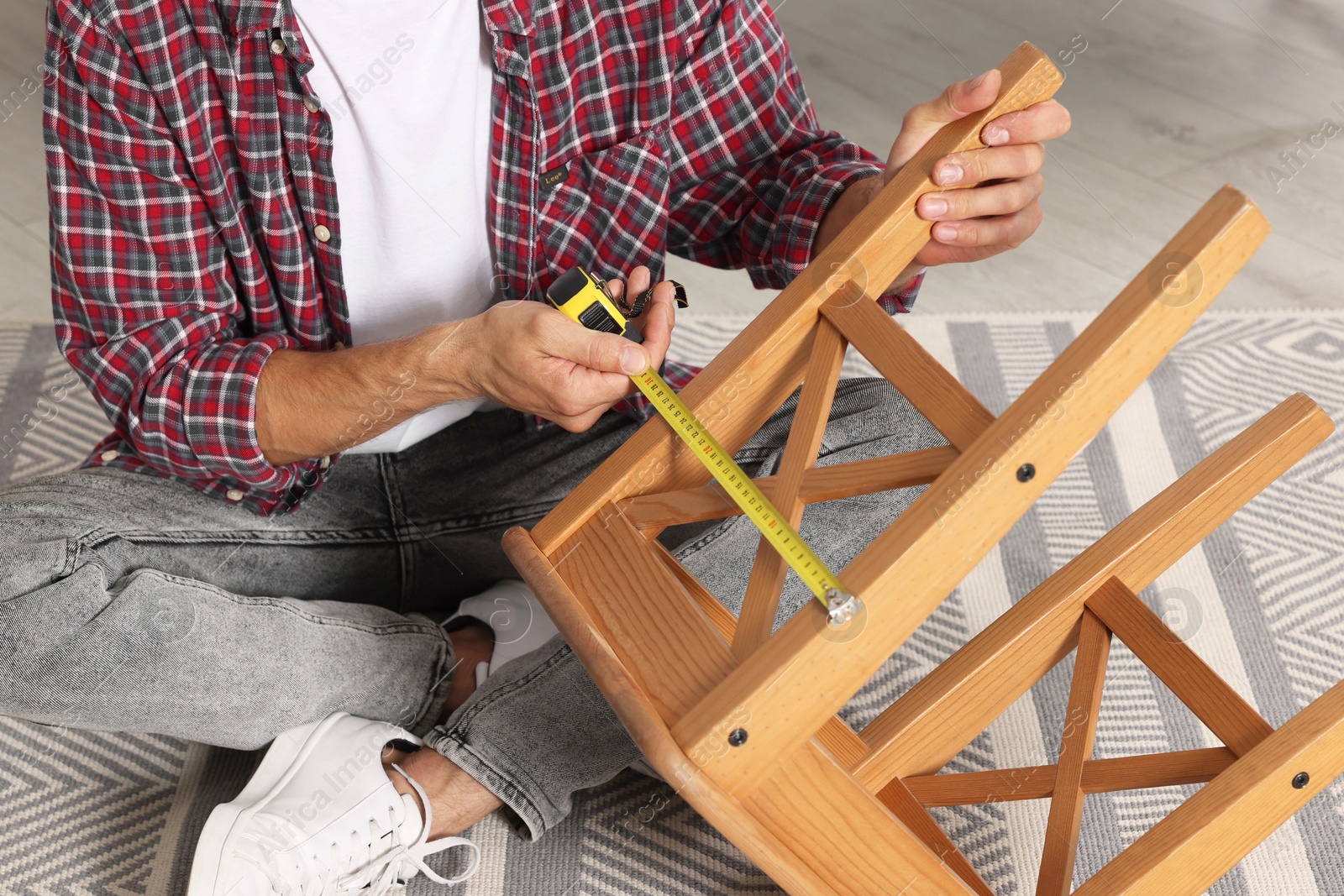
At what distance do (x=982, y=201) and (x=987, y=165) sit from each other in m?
0.03

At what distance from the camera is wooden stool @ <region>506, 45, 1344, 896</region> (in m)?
0.66

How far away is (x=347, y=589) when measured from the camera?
3.77 ft

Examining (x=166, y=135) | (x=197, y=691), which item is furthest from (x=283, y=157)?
(x=197, y=691)

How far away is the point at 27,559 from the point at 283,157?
416 mm

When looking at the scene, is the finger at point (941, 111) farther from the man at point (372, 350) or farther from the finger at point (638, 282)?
the finger at point (638, 282)

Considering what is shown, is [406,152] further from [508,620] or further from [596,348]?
[508,620]

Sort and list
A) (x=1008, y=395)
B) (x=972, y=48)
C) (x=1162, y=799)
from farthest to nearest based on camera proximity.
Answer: (x=972, y=48) < (x=1008, y=395) < (x=1162, y=799)

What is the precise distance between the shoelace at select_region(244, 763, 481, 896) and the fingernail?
0.47 meters

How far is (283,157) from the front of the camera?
38.9 inches

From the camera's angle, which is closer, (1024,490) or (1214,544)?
(1024,490)

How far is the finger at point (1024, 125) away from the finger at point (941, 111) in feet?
0.07

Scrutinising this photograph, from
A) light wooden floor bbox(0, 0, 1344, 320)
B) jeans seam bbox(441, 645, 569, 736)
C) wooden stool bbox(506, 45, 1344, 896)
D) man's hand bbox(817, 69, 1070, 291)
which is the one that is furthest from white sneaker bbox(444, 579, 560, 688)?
light wooden floor bbox(0, 0, 1344, 320)

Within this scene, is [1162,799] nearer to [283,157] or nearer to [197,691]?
[197,691]

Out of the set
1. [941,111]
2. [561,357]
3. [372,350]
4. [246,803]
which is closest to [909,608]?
[561,357]
